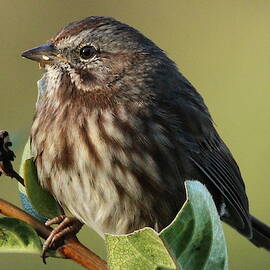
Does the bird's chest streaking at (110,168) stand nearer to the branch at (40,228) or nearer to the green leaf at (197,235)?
the branch at (40,228)

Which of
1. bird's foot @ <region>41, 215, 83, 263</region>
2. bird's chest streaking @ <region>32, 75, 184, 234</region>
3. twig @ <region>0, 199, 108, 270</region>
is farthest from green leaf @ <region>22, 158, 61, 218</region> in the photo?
bird's chest streaking @ <region>32, 75, 184, 234</region>

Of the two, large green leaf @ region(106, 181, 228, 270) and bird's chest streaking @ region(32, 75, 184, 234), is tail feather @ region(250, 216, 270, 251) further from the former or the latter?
large green leaf @ region(106, 181, 228, 270)

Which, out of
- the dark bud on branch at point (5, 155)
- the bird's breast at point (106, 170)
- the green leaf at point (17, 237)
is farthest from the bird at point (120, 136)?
the green leaf at point (17, 237)

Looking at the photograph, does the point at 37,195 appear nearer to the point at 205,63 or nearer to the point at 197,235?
the point at 197,235

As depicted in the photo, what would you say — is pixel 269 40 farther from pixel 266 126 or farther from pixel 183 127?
pixel 183 127

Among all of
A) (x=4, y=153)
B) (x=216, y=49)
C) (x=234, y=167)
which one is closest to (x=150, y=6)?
(x=216, y=49)

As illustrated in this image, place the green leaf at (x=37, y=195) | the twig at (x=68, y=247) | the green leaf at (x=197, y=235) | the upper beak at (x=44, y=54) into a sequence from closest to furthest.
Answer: the green leaf at (x=197, y=235)
the twig at (x=68, y=247)
the green leaf at (x=37, y=195)
the upper beak at (x=44, y=54)
